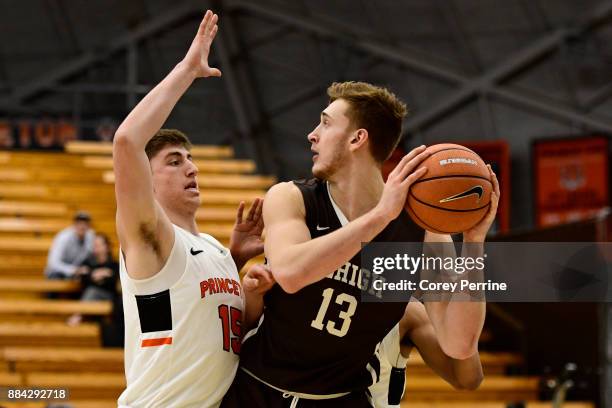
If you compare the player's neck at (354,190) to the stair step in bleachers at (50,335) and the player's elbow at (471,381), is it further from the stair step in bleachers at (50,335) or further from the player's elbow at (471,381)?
the stair step in bleachers at (50,335)

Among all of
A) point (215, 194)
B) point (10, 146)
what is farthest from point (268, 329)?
point (10, 146)

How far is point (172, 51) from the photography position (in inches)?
650

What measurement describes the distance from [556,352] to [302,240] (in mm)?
6704

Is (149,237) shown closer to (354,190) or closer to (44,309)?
(354,190)

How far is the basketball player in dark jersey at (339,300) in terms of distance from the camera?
128 inches

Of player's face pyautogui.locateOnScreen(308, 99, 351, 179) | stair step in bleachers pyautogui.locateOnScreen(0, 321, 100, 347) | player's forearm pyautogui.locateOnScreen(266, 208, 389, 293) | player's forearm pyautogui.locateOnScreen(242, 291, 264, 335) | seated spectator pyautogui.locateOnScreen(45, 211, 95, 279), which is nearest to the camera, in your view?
player's forearm pyautogui.locateOnScreen(266, 208, 389, 293)

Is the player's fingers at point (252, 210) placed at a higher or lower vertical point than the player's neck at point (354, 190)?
higher

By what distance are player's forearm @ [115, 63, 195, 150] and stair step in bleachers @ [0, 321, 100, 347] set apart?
5.84m

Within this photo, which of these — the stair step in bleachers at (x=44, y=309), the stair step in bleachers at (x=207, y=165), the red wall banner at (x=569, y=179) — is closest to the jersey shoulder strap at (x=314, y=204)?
the stair step in bleachers at (x=44, y=309)

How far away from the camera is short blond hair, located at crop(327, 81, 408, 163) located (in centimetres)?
330

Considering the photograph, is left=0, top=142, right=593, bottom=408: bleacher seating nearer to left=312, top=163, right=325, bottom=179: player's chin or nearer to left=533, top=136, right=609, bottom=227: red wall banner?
left=533, top=136, right=609, bottom=227: red wall banner

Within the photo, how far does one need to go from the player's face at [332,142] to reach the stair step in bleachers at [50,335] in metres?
5.82

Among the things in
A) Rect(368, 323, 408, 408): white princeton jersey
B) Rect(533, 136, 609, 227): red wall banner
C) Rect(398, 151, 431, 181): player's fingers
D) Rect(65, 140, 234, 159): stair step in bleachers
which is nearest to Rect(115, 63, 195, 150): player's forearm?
Rect(398, 151, 431, 181): player's fingers

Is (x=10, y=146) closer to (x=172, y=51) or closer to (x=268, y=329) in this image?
(x=172, y=51)
